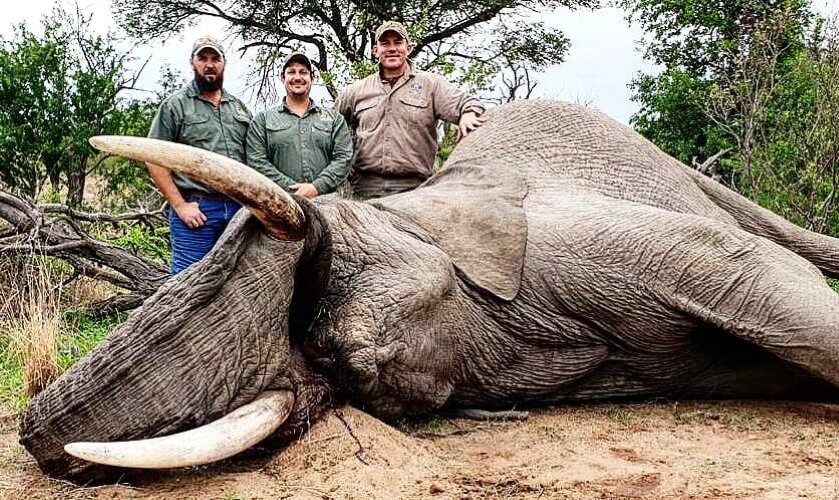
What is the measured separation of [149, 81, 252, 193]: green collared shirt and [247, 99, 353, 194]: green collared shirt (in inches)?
4.9

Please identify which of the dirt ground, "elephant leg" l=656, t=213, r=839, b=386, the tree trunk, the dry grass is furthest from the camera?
the tree trunk

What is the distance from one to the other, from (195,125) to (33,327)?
145cm

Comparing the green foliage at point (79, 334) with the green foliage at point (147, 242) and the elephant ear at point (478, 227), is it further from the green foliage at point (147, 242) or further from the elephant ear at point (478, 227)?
the elephant ear at point (478, 227)

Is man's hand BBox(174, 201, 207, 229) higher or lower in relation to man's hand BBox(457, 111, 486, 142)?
lower

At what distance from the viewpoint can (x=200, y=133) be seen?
18.3 feet

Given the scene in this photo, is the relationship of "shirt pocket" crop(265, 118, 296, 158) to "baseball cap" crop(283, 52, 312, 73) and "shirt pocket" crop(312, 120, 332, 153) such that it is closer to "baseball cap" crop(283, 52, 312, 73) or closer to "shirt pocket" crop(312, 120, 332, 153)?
"shirt pocket" crop(312, 120, 332, 153)

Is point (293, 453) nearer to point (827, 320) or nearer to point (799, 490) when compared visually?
point (799, 490)

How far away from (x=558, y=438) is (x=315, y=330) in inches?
45.2

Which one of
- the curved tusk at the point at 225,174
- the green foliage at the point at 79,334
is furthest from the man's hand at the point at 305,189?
the curved tusk at the point at 225,174

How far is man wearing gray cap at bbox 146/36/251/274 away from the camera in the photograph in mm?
5531

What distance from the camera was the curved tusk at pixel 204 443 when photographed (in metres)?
2.96

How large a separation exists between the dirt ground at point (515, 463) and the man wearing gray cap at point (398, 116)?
2.42 m

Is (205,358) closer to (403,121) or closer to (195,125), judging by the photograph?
(195,125)

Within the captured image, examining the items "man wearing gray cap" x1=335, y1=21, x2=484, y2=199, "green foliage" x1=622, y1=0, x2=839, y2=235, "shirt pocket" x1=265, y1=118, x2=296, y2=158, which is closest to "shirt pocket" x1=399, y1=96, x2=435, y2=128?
"man wearing gray cap" x1=335, y1=21, x2=484, y2=199
